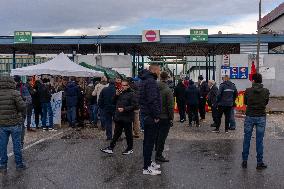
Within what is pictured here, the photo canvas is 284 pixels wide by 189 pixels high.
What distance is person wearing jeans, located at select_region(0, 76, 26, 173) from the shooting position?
8789 millimetres

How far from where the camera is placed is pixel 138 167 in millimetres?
9188

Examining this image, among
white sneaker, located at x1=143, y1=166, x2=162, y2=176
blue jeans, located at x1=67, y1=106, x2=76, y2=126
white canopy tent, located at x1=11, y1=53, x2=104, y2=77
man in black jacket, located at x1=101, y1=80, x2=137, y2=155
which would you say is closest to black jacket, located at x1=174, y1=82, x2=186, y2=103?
white canopy tent, located at x1=11, y1=53, x2=104, y2=77

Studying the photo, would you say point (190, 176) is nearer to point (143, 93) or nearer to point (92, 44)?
point (143, 93)

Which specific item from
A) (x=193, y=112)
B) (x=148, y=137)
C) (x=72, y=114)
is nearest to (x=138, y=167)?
(x=148, y=137)

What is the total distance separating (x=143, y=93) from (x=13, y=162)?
3105mm

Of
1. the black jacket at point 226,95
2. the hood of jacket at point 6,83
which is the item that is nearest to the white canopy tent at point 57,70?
the black jacket at point 226,95

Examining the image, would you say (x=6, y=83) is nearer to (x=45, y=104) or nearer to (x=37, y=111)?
(x=45, y=104)

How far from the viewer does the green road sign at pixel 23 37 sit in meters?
36.7

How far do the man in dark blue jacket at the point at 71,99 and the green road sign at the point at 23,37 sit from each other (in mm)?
21540

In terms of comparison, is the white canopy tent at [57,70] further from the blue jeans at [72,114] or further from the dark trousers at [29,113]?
the dark trousers at [29,113]

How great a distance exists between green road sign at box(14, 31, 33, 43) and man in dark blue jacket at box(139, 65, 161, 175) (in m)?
29.6

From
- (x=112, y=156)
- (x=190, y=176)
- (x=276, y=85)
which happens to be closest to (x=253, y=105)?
(x=190, y=176)

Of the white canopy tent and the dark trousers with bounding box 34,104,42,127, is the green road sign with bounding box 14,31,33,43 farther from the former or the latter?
the dark trousers with bounding box 34,104,42,127

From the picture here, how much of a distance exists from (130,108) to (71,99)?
5884 millimetres
